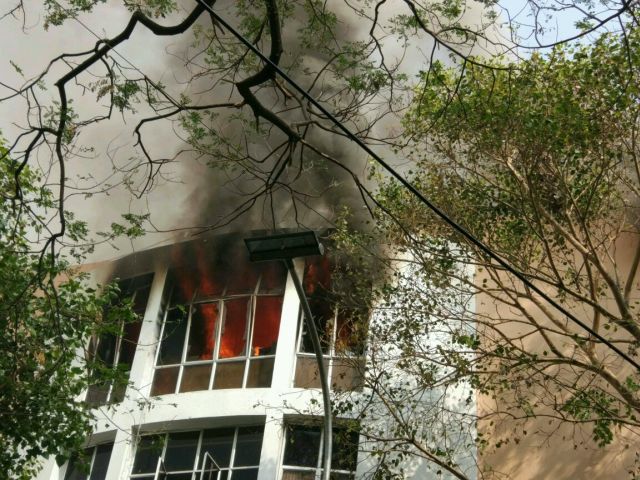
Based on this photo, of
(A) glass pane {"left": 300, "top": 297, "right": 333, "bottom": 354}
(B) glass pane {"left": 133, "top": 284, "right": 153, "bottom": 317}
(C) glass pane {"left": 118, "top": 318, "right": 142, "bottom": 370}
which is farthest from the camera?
(B) glass pane {"left": 133, "top": 284, "right": 153, "bottom": 317}

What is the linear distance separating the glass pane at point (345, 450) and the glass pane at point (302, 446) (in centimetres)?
44

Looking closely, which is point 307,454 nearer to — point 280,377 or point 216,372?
point 280,377

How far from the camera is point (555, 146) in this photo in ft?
46.6

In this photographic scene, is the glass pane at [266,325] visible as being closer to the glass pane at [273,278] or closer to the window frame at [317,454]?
→ the glass pane at [273,278]

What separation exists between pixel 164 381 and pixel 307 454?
13.0 feet

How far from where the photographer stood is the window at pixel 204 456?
17031mm

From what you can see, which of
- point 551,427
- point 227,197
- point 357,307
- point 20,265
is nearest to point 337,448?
point 357,307

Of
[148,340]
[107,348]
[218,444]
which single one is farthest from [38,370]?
[107,348]

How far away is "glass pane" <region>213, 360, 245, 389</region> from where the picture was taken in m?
18.4

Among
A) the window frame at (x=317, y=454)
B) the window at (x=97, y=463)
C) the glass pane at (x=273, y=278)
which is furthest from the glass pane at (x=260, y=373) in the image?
the window at (x=97, y=463)

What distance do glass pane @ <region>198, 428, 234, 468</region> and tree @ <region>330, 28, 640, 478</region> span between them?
9.62 ft

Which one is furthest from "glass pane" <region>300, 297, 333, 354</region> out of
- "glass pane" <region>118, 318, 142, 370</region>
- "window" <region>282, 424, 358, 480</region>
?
"glass pane" <region>118, 318, 142, 370</region>

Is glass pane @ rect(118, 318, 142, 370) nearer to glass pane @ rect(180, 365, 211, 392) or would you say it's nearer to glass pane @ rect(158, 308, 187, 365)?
glass pane @ rect(158, 308, 187, 365)

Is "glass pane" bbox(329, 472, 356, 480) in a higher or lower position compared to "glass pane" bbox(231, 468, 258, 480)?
lower
